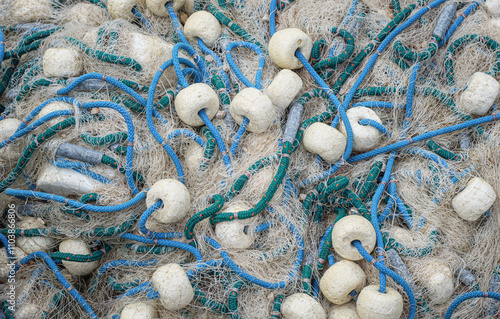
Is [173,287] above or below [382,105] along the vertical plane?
below

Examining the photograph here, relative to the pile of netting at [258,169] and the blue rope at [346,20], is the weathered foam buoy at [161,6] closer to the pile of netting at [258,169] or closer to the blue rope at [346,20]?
the pile of netting at [258,169]

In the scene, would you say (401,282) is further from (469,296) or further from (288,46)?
(288,46)

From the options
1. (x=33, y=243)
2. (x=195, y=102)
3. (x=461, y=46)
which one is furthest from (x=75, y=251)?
(x=461, y=46)

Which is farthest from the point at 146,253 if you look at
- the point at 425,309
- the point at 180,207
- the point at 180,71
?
the point at 425,309

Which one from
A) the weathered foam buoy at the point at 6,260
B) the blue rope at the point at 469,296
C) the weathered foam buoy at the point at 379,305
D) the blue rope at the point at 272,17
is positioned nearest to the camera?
the weathered foam buoy at the point at 379,305

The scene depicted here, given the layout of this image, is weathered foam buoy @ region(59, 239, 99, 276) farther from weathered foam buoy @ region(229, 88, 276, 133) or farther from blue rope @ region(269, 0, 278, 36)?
blue rope @ region(269, 0, 278, 36)

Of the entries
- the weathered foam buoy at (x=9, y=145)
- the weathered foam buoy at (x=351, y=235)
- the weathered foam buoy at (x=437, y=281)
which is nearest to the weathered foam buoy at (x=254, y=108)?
the weathered foam buoy at (x=351, y=235)
